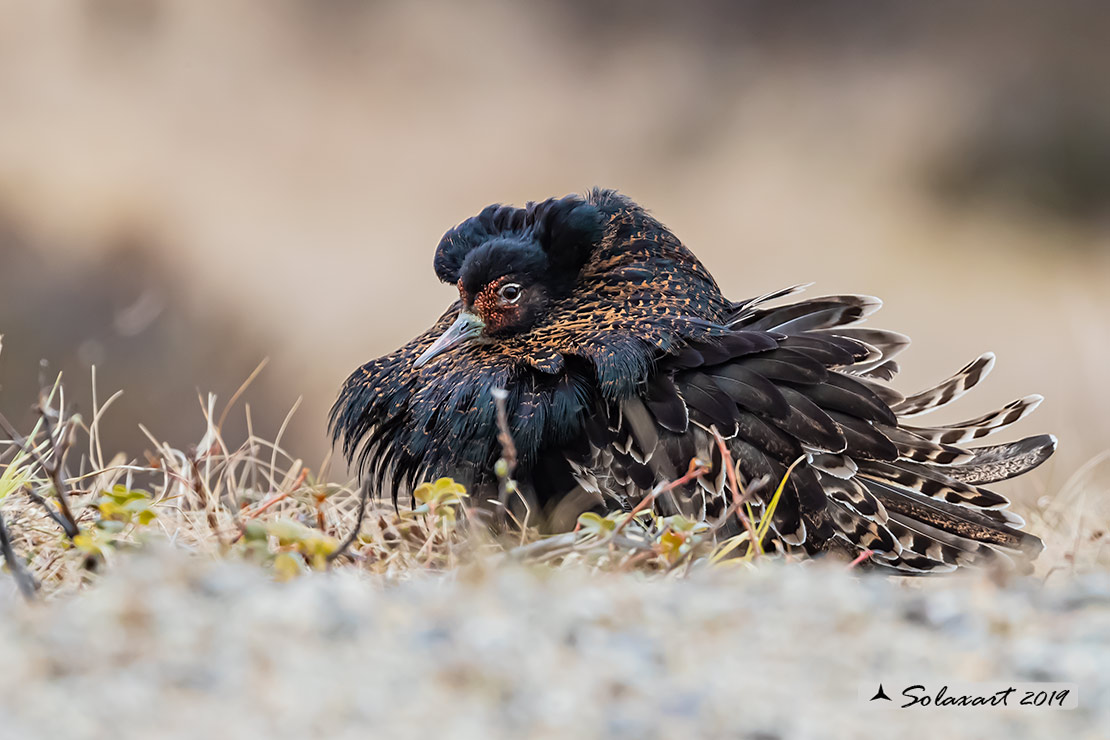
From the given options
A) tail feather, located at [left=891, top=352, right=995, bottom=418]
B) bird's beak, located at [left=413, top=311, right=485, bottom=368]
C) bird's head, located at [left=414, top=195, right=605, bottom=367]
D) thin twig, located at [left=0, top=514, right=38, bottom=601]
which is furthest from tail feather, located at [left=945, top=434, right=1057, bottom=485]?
thin twig, located at [left=0, top=514, right=38, bottom=601]

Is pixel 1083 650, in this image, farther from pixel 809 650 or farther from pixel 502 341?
pixel 502 341

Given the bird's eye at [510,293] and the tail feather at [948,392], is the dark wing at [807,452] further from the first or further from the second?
the bird's eye at [510,293]

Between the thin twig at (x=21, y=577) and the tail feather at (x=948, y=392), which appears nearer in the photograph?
the thin twig at (x=21, y=577)

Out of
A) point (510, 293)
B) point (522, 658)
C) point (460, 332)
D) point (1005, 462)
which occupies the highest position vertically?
point (510, 293)

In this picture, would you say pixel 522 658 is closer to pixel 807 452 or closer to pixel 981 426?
pixel 807 452

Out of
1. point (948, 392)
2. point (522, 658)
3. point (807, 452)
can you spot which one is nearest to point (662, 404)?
point (807, 452)

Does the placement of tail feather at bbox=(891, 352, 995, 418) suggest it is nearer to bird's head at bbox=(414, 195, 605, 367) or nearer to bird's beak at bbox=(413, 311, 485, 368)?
bird's head at bbox=(414, 195, 605, 367)

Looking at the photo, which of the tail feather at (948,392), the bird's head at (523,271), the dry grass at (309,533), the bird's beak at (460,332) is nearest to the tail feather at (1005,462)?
the tail feather at (948,392)
